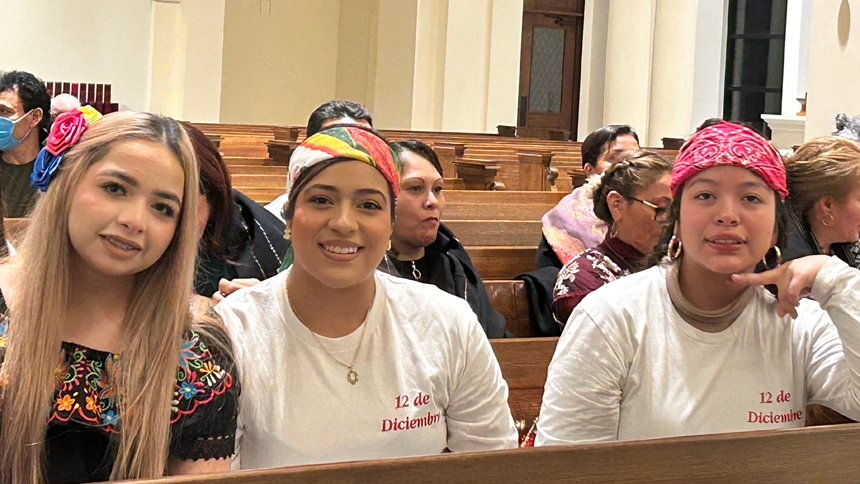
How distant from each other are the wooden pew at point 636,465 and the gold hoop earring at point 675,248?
60cm

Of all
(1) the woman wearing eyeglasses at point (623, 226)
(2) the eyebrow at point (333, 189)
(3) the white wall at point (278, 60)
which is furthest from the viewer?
(3) the white wall at point (278, 60)

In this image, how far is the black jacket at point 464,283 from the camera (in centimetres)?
378

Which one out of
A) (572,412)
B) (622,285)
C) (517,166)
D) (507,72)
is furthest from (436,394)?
(507,72)

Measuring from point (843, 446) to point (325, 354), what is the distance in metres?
0.96

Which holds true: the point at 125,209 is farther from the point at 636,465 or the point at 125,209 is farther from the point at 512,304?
the point at 512,304

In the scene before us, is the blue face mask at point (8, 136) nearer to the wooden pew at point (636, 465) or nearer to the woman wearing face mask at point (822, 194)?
the woman wearing face mask at point (822, 194)

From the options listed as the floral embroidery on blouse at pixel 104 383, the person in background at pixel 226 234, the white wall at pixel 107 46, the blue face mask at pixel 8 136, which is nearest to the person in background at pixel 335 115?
the person in background at pixel 226 234

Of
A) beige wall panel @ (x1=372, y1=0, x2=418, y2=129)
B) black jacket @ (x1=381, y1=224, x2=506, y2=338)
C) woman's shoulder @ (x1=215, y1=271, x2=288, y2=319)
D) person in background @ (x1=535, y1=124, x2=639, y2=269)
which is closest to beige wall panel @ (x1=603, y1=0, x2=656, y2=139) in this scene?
beige wall panel @ (x1=372, y1=0, x2=418, y2=129)

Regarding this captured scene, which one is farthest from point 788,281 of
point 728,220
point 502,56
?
→ point 502,56

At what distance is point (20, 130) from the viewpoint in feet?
16.9

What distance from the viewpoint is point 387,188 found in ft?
7.31

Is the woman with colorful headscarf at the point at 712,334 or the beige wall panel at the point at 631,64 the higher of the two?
the beige wall panel at the point at 631,64

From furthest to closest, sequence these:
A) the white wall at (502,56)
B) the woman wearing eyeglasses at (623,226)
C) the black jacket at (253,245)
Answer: the white wall at (502,56), the woman wearing eyeglasses at (623,226), the black jacket at (253,245)

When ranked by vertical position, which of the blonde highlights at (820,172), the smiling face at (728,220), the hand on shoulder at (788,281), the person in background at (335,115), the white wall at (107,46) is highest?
the white wall at (107,46)
